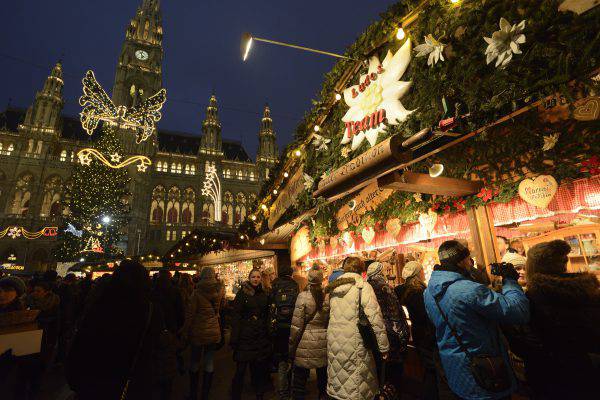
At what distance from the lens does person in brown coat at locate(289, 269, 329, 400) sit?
10.5 feet

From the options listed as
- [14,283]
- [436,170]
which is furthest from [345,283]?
[14,283]

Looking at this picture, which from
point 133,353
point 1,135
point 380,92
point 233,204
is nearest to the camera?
point 133,353

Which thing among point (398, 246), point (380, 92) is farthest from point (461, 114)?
point (398, 246)

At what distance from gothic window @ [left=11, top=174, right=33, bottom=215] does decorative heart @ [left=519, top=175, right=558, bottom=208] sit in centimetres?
4882

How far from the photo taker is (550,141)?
3.00m

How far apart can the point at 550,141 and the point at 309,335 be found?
3.28m

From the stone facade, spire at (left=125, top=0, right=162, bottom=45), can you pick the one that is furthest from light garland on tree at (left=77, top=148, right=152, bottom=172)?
spire at (left=125, top=0, right=162, bottom=45)

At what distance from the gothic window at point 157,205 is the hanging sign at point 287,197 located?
40763 mm

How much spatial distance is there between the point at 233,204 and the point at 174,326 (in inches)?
1764

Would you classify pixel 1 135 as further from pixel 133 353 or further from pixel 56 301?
pixel 133 353

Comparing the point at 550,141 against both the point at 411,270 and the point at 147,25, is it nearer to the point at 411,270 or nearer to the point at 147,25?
the point at 411,270

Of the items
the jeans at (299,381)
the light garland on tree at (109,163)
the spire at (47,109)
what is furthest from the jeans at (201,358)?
the spire at (47,109)

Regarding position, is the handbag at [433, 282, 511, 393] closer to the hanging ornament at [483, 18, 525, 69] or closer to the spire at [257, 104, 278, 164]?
the hanging ornament at [483, 18, 525, 69]

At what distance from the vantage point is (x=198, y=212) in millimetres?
45094
